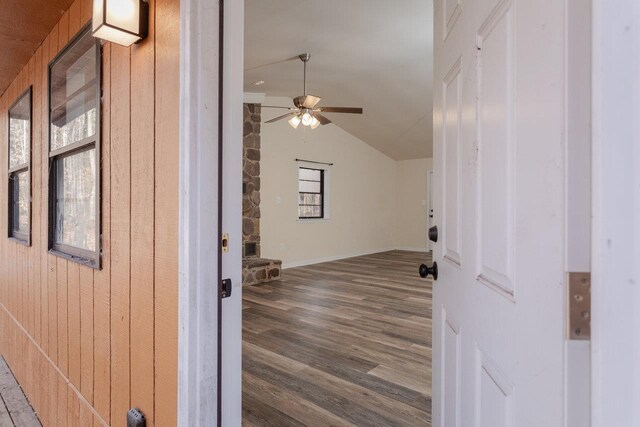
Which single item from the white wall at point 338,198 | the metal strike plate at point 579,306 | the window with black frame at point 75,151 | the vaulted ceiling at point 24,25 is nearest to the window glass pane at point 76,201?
the window with black frame at point 75,151

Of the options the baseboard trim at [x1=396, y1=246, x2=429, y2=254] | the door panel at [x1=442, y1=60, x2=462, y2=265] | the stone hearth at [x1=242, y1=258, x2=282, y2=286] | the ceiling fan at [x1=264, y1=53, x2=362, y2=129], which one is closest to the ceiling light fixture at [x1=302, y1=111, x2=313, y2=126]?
the ceiling fan at [x1=264, y1=53, x2=362, y2=129]

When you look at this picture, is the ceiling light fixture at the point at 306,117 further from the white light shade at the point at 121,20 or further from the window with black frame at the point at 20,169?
the white light shade at the point at 121,20

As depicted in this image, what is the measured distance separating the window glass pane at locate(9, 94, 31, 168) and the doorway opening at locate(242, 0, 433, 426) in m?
2.01

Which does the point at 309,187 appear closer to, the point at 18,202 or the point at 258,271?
the point at 258,271

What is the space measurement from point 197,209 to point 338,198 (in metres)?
6.70

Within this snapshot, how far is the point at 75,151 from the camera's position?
69.6 inches

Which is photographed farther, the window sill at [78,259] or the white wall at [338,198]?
the white wall at [338,198]

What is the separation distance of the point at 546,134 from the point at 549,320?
0.28 metres

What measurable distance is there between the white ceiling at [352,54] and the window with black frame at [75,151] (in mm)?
1919

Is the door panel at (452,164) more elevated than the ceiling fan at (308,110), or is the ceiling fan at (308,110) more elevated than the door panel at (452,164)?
the ceiling fan at (308,110)

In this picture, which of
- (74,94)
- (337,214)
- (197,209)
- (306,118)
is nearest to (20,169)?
(74,94)

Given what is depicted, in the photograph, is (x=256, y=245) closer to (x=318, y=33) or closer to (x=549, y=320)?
(x=318, y=33)

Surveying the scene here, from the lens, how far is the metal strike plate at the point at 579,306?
1.53 feet
